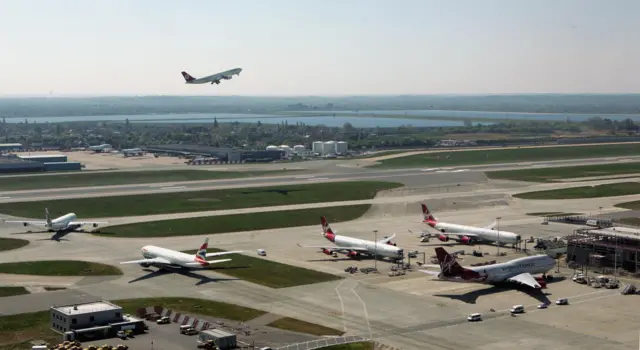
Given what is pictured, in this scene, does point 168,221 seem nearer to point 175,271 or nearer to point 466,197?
point 175,271

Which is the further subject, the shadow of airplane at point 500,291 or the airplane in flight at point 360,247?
the airplane in flight at point 360,247

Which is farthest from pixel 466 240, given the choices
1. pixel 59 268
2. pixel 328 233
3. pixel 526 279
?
pixel 59 268

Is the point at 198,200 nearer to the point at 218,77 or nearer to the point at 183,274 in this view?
→ the point at 218,77

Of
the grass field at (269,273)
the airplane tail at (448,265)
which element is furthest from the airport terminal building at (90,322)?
the airplane tail at (448,265)

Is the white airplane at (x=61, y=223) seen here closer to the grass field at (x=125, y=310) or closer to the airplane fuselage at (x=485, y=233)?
the grass field at (x=125, y=310)

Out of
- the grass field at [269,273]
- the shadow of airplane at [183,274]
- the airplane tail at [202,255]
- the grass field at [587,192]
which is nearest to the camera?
the grass field at [269,273]

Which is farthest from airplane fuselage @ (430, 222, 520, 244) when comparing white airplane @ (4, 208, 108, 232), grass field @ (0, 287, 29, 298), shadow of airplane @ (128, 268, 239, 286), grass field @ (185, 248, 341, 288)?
grass field @ (0, 287, 29, 298)

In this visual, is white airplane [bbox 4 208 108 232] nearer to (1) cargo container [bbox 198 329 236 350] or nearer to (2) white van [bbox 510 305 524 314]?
(1) cargo container [bbox 198 329 236 350]
